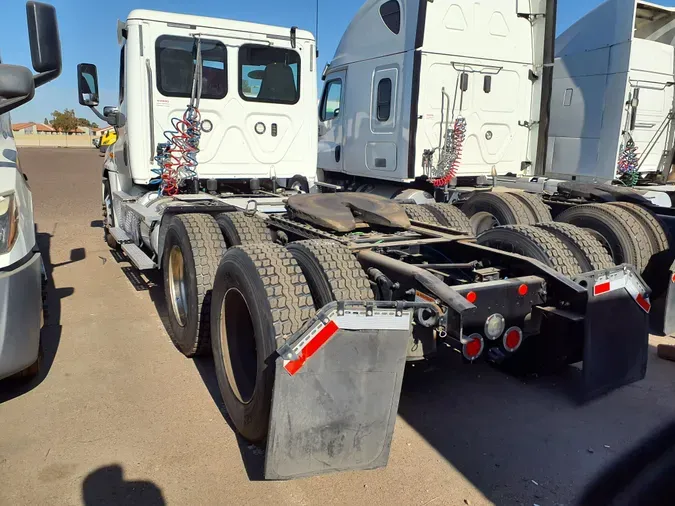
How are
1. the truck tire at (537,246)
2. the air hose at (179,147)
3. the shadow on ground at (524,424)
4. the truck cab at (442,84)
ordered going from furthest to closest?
the truck cab at (442,84) < the air hose at (179,147) < the truck tire at (537,246) < the shadow on ground at (524,424)

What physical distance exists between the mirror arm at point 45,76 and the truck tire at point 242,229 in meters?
1.76

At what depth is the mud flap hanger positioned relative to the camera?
8.28ft

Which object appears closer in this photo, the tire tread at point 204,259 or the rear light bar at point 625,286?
the rear light bar at point 625,286

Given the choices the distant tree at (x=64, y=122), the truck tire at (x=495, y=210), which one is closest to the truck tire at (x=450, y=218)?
the truck tire at (x=495, y=210)

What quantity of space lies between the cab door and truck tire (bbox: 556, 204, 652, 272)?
487cm

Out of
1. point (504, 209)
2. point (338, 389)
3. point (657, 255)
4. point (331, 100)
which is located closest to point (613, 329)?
point (338, 389)

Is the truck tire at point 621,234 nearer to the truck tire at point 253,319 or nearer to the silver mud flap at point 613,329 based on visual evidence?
the silver mud flap at point 613,329

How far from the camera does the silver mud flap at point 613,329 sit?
3.16 metres

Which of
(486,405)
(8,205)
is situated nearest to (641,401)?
(486,405)

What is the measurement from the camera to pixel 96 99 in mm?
6297

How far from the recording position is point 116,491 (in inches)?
111

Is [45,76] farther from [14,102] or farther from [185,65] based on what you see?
[185,65]

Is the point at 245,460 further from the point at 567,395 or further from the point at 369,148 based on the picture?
the point at 369,148

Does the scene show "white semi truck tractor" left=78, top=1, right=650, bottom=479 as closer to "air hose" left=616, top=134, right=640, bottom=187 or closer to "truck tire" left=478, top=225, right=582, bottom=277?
"truck tire" left=478, top=225, right=582, bottom=277
